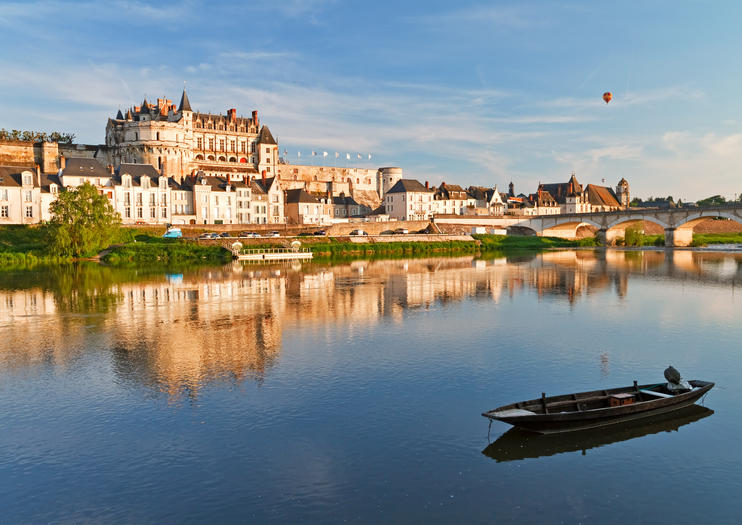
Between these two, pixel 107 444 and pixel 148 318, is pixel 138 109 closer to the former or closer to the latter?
pixel 148 318

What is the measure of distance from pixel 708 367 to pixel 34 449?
17513 millimetres

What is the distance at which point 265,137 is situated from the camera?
98438 mm

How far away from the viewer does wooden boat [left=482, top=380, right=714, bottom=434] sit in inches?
483

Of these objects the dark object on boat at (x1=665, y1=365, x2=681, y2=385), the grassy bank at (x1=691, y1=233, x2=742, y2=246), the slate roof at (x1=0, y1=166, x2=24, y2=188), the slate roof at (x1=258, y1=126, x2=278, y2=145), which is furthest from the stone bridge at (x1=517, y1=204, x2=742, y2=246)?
the slate roof at (x1=0, y1=166, x2=24, y2=188)

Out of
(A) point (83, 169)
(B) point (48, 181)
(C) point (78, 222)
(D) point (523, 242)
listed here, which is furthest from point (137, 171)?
(D) point (523, 242)

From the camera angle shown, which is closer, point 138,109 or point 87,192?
point 87,192

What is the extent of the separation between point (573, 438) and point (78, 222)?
50240mm

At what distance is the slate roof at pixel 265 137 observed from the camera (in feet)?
322

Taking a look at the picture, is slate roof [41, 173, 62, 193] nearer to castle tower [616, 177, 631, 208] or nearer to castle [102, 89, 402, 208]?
castle [102, 89, 402, 208]

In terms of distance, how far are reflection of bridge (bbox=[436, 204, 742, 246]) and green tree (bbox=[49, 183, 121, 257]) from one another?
4762 centimetres

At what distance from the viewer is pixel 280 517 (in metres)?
9.47

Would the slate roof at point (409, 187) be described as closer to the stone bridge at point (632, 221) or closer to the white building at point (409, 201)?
the white building at point (409, 201)

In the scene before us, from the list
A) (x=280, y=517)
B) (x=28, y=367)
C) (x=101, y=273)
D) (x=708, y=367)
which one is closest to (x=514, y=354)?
(x=708, y=367)

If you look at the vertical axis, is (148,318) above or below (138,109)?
below
